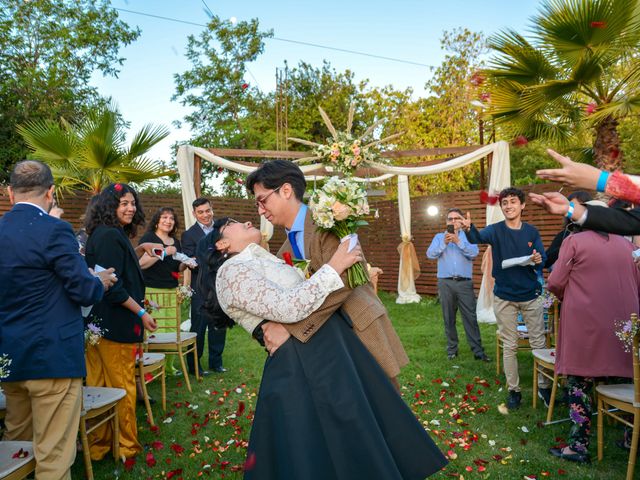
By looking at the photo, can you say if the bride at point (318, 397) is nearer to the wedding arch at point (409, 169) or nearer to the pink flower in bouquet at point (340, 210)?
the pink flower in bouquet at point (340, 210)

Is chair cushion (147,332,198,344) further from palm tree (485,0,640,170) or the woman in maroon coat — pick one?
palm tree (485,0,640,170)

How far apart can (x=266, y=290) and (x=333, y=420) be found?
603 mm

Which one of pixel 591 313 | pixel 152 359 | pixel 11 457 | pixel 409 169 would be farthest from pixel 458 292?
pixel 11 457

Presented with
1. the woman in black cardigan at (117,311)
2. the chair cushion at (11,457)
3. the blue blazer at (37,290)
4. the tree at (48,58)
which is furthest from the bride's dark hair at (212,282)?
the tree at (48,58)

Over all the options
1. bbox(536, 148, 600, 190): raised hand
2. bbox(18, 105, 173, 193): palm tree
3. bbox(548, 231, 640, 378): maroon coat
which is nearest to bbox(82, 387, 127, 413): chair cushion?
bbox(536, 148, 600, 190): raised hand

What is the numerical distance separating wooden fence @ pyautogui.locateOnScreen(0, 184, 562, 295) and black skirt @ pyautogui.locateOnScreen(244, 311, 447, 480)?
31.8ft

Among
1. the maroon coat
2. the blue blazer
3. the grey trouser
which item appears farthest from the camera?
the grey trouser

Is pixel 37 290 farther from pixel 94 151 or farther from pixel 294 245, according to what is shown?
pixel 94 151

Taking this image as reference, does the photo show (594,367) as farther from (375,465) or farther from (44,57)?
(44,57)

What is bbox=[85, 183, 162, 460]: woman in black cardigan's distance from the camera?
397cm

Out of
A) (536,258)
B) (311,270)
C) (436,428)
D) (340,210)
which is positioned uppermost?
(340,210)

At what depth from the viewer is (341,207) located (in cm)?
218

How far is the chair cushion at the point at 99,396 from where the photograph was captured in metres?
3.60

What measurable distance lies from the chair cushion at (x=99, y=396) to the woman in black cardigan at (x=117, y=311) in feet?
0.62
